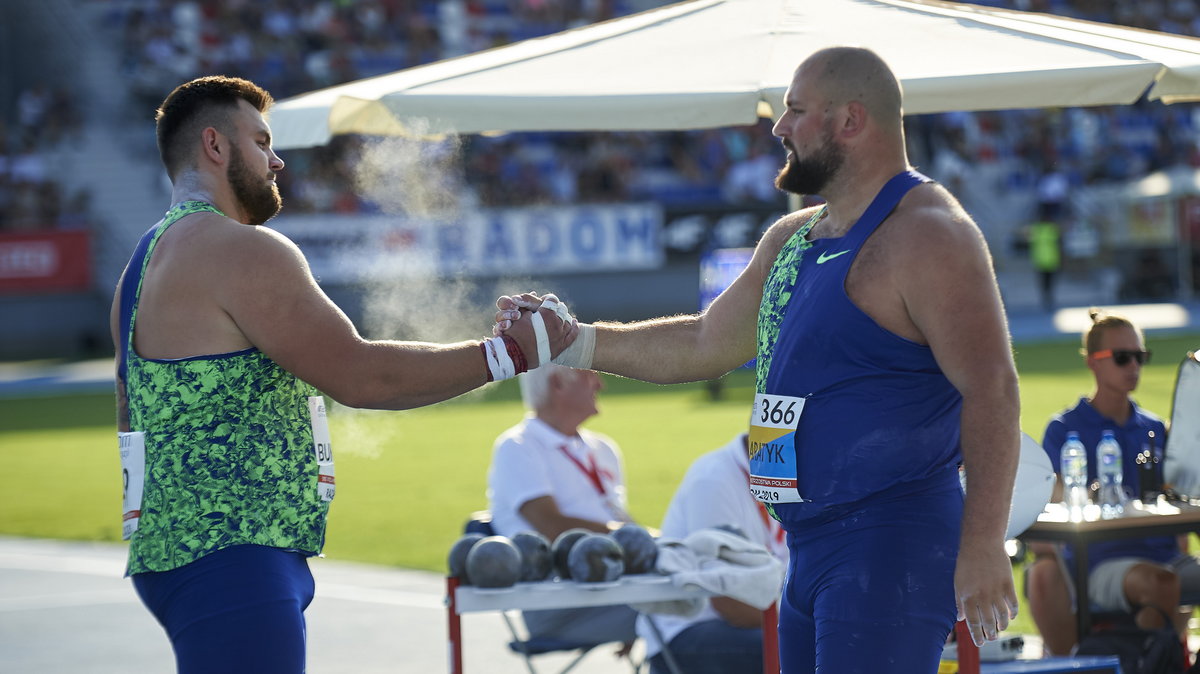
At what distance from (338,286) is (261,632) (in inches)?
942

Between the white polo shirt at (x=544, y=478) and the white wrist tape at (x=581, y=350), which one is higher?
the white wrist tape at (x=581, y=350)

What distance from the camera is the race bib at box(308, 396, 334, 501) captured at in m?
3.41

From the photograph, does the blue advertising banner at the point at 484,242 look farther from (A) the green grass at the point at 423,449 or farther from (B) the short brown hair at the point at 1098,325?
(B) the short brown hair at the point at 1098,325

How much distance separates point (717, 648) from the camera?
204 inches

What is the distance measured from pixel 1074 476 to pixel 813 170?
9.63ft

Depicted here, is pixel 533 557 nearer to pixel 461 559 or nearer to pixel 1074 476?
pixel 461 559

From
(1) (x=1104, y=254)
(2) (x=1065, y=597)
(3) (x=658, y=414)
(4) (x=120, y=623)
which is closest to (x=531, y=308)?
(2) (x=1065, y=597)

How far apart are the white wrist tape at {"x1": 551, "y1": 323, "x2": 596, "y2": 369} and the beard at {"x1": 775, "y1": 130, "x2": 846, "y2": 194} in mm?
896

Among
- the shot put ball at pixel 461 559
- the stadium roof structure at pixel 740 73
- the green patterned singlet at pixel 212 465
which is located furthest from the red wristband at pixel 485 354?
the stadium roof structure at pixel 740 73

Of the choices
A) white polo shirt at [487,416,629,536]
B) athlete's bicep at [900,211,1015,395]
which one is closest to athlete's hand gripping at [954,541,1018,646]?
athlete's bicep at [900,211,1015,395]

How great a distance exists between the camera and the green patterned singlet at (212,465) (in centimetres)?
322

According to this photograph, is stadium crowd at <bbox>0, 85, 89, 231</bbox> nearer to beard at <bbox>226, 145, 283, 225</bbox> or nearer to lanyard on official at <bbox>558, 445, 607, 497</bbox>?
lanyard on official at <bbox>558, 445, 607, 497</bbox>

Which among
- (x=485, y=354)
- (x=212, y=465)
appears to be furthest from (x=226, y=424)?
(x=485, y=354)

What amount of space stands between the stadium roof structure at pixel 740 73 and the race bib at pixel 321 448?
2175mm
